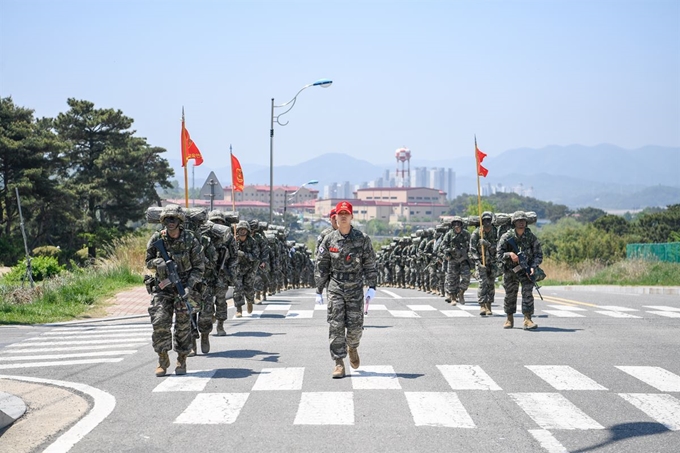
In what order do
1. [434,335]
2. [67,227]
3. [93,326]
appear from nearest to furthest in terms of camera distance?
[434,335] → [93,326] → [67,227]

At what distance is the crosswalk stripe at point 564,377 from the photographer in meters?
10.1

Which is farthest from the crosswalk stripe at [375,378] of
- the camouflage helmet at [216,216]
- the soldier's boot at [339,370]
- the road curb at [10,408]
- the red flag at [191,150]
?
the red flag at [191,150]

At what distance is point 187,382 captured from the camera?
419 inches

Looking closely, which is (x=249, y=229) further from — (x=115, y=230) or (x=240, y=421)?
(x=115, y=230)

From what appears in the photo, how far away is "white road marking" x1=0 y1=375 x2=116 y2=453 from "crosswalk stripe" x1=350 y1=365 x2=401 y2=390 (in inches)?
100

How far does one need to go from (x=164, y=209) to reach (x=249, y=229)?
8.97 meters

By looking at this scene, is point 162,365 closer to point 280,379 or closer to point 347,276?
point 280,379

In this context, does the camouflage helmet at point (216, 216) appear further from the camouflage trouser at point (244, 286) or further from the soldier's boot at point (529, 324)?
the soldier's boot at point (529, 324)

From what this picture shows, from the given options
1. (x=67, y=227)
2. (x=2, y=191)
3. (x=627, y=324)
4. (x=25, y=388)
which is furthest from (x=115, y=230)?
(x=25, y=388)

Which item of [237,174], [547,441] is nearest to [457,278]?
[237,174]

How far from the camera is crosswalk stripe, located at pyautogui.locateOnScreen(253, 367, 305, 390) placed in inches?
400

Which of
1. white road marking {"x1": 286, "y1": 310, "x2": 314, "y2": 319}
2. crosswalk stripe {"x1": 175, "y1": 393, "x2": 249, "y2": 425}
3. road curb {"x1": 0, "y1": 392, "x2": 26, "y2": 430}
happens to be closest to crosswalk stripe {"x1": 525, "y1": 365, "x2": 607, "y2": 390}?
crosswalk stripe {"x1": 175, "y1": 393, "x2": 249, "y2": 425}

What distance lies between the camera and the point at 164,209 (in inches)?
442

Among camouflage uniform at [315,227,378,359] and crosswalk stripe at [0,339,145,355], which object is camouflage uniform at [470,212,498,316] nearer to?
crosswalk stripe at [0,339,145,355]
